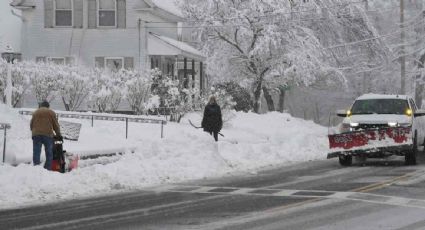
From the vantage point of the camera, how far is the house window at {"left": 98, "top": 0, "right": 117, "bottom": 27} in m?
38.9

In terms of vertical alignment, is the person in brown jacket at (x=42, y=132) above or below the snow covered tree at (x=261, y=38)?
below

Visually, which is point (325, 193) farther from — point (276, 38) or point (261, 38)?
point (261, 38)

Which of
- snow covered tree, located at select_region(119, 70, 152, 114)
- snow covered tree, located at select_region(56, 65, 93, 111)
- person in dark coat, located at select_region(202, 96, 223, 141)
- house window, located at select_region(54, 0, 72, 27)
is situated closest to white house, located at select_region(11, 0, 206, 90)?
house window, located at select_region(54, 0, 72, 27)

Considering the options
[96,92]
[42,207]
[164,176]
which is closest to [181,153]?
[164,176]

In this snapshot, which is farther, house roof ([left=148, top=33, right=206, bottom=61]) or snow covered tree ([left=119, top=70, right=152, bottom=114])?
house roof ([left=148, top=33, right=206, bottom=61])

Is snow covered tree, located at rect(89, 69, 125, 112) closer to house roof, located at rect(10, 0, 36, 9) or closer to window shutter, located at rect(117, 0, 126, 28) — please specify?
window shutter, located at rect(117, 0, 126, 28)

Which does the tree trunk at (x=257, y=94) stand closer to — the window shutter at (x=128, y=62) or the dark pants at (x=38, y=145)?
the window shutter at (x=128, y=62)

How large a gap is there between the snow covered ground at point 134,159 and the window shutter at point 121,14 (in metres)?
11.0

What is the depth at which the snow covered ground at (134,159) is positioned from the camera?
586 inches

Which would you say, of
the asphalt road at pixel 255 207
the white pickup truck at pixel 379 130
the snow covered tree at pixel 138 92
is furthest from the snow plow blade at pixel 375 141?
the snow covered tree at pixel 138 92

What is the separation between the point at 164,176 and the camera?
1789 centimetres

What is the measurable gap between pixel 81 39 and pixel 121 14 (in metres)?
2.40

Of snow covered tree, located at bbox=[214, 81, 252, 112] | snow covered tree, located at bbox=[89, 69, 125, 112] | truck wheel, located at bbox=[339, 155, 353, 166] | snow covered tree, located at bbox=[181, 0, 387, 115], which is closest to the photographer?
truck wheel, located at bbox=[339, 155, 353, 166]

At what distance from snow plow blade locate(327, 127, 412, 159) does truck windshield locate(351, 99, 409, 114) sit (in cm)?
153
